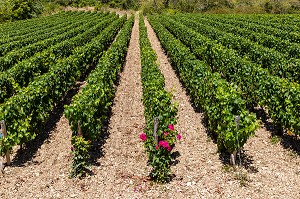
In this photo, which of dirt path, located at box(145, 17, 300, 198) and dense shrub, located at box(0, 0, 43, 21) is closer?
dirt path, located at box(145, 17, 300, 198)

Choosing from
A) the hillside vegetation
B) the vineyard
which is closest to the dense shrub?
the hillside vegetation

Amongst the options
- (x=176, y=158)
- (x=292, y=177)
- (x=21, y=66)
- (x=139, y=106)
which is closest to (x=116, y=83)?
(x=139, y=106)

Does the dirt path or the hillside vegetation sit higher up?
the hillside vegetation

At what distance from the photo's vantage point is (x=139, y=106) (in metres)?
13.4

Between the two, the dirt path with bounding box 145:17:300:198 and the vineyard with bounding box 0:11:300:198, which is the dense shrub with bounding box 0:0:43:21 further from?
the dirt path with bounding box 145:17:300:198

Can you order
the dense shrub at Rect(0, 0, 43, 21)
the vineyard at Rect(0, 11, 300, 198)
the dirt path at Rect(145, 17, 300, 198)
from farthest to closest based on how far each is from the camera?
the dense shrub at Rect(0, 0, 43, 21), the vineyard at Rect(0, 11, 300, 198), the dirt path at Rect(145, 17, 300, 198)

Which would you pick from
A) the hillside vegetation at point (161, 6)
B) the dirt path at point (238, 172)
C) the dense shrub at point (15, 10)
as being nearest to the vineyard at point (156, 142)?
the dirt path at point (238, 172)

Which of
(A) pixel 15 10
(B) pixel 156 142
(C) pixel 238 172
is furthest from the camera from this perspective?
(A) pixel 15 10

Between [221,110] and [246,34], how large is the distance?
1877cm

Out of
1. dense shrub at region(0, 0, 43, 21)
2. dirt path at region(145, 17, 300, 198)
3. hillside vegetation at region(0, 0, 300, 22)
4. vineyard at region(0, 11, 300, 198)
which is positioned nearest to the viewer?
dirt path at region(145, 17, 300, 198)

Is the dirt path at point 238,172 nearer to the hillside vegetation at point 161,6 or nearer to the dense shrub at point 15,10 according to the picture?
the dense shrub at point 15,10

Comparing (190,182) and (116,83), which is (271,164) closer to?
(190,182)

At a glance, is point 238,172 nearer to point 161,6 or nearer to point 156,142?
point 156,142

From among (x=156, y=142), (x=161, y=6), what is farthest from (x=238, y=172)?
(x=161, y=6)
